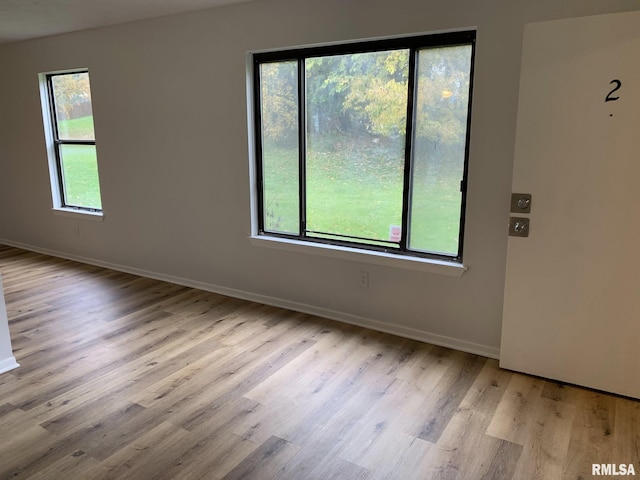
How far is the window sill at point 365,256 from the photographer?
306 cm

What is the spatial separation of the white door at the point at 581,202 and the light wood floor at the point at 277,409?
266mm

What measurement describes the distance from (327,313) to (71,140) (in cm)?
342

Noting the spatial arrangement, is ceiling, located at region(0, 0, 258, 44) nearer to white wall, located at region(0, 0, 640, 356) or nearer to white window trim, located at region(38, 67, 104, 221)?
white wall, located at region(0, 0, 640, 356)

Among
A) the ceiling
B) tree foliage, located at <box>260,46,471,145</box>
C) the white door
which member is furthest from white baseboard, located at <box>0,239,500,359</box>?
the ceiling

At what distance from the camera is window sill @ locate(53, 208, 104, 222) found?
16.1ft

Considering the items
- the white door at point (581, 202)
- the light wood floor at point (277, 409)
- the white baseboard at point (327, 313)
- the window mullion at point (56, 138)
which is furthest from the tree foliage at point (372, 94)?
the window mullion at point (56, 138)

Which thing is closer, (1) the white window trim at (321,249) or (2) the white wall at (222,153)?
(2) the white wall at (222,153)

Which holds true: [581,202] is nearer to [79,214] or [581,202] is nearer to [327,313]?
[327,313]

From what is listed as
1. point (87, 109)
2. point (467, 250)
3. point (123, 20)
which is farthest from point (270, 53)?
point (87, 109)

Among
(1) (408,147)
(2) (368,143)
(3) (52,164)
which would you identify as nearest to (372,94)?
(2) (368,143)

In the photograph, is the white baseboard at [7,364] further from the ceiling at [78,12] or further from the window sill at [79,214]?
the ceiling at [78,12]

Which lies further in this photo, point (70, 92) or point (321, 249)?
point (70, 92)

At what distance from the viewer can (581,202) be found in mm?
2443

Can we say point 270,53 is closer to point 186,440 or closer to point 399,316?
point 399,316
